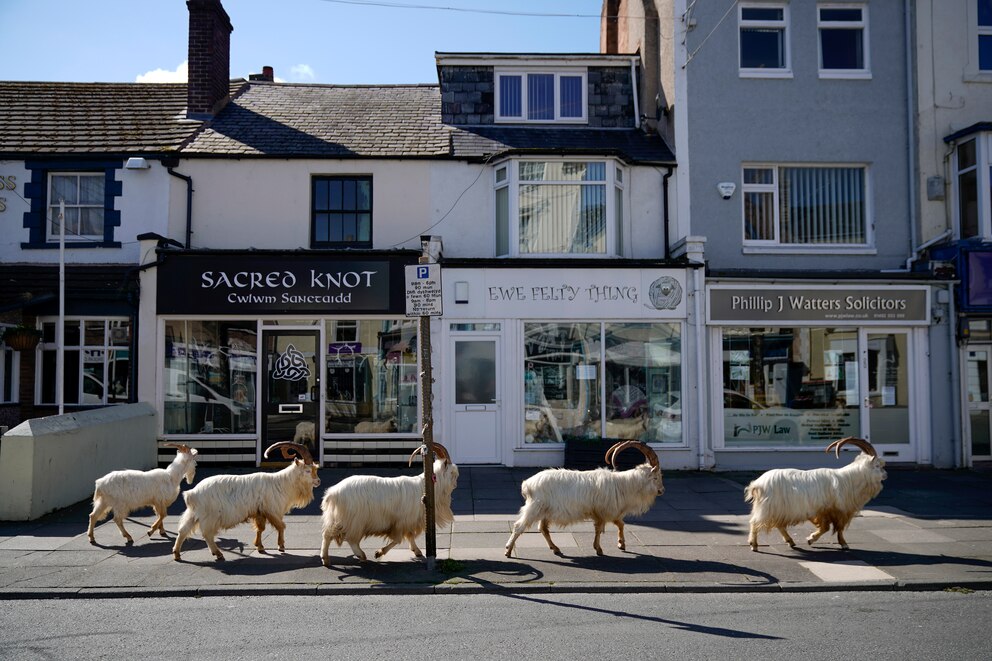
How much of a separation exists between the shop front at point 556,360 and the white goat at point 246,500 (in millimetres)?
5490

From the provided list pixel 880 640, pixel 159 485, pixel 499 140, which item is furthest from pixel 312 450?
pixel 880 640

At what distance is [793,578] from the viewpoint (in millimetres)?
7656

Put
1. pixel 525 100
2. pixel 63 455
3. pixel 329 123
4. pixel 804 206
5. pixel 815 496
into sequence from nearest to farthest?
1. pixel 815 496
2. pixel 63 455
3. pixel 804 206
4. pixel 329 123
5. pixel 525 100

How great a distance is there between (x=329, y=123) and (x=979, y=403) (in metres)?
14.8

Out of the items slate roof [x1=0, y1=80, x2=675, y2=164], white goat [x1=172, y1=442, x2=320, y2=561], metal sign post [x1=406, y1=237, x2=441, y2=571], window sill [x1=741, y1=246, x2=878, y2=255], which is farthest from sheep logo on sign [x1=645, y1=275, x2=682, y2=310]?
white goat [x1=172, y1=442, x2=320, y2=561]

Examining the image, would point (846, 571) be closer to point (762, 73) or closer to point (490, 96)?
point (762, 73)

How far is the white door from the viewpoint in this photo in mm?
13805

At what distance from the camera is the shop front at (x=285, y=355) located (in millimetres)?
13672

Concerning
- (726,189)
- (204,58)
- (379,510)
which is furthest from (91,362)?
(726,189)

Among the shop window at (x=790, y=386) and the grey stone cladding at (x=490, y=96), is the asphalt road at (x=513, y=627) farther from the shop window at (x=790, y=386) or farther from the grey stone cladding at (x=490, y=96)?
the grey stone cladding at (x=490, y=96)

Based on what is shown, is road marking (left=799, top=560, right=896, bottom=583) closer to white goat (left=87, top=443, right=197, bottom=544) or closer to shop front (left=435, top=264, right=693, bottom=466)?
shop front (left=435, top=264, right=693, bottom=466)

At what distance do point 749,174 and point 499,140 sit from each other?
5276mm

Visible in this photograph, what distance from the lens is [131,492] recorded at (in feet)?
28.6

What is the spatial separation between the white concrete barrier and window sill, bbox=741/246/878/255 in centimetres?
1204
